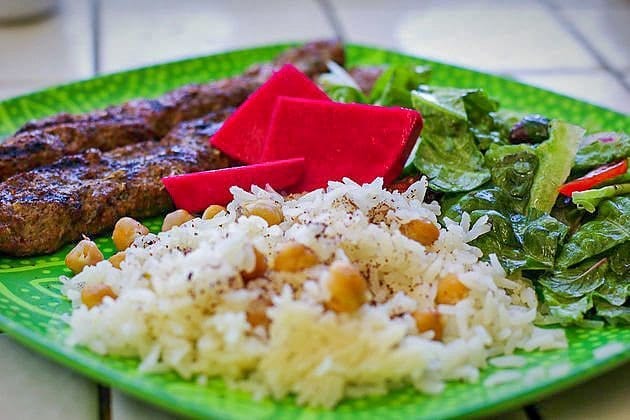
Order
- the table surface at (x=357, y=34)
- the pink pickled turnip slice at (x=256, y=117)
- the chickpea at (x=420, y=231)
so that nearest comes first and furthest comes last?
the chickpea at (x=420, y=231), the pink pickled turnip slice at (x=256, y=117), the table surface at (x=357, y=34)

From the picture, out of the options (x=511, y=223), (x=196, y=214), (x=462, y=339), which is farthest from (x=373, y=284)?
(x=196, y=214)

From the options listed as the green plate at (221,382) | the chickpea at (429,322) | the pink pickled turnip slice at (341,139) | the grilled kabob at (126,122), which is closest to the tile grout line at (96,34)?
the grilled kabob at (126,122)

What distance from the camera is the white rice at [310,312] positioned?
6.73 feet

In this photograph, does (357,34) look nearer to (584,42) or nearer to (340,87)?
(584,42)

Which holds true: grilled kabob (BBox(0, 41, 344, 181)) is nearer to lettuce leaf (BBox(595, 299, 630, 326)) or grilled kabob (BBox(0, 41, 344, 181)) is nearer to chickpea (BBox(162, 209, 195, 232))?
chickpea (BBox(162, 209, 195, 232))

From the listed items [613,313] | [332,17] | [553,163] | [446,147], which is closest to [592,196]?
[553,163]

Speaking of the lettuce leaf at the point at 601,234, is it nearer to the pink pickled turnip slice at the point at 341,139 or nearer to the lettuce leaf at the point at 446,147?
the lettuce leaf at the point at 446,147

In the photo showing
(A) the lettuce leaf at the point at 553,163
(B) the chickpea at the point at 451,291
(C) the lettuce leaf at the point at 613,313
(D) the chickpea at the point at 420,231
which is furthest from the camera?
(A) the lettuce leaf at the point at 553,163

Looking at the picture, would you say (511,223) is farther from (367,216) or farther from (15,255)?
(15,255)

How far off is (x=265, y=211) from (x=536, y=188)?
3.08ft

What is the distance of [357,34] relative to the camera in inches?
211

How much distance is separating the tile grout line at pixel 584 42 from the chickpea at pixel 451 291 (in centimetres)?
275

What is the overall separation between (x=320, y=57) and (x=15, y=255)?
1.81 meters

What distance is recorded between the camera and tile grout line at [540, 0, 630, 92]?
4.79 meters
